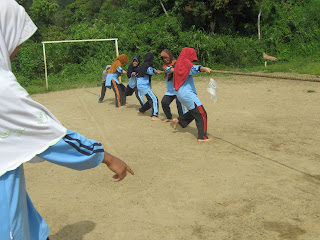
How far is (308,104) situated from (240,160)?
4.42 m

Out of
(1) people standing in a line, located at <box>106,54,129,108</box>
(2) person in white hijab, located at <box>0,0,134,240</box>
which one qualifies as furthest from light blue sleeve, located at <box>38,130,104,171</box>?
(1) people standing in a line, located at <box>106,54,129,108</box>

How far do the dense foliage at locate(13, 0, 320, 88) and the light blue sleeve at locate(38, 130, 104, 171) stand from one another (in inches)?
561

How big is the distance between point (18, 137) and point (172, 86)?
660cm

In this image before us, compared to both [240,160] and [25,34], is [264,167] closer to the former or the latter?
[240,160]

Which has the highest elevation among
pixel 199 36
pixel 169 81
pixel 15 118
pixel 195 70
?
pixel 15 118

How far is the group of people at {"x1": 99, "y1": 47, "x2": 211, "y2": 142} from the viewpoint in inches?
274

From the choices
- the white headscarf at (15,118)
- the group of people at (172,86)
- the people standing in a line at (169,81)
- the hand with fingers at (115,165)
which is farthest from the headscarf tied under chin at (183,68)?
the white headscarf at (15,118)

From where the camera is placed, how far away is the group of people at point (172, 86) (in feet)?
22.8

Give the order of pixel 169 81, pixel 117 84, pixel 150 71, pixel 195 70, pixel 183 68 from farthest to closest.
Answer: pixel 117 84
pixel 150 71
pixel 169 81
pixel 183 68
pixel 195 70

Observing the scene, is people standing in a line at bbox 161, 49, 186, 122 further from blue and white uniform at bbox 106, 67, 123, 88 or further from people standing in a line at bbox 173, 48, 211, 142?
blue and white uniform at bbox 106, 67, 123, 88

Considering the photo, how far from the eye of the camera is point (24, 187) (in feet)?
6.59

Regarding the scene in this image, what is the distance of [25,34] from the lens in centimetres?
204

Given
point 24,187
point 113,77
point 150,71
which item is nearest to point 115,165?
point 24,187

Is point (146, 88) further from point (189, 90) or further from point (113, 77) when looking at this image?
point (189, 90)
